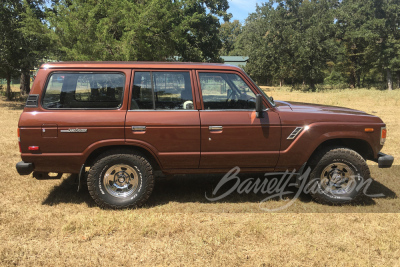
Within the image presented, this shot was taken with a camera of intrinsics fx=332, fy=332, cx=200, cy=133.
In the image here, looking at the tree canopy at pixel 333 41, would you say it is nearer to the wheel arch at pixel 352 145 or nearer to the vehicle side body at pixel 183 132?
the wheel arch at pixel 352 145

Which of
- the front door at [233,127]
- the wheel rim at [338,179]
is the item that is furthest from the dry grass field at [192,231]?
the front door at [233,127]

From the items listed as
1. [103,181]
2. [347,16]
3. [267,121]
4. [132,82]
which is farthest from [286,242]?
[347,16]

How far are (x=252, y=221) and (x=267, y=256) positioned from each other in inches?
31.2

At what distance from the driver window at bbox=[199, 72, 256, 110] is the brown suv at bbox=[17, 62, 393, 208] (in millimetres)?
14

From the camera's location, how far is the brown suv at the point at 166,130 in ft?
13.8

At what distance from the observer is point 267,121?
4.41 metres

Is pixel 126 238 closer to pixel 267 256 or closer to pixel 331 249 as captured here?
pixel 267 256

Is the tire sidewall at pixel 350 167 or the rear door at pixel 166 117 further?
the tire sidewall at pixel 350 167

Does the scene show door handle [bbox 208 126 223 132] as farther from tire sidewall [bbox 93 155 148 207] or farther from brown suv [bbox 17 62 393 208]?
tire sidewall [bbox 93 155 148 207]

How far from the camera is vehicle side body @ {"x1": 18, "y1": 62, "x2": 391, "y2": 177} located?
13.8 feet

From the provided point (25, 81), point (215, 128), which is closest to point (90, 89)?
point (215, 128)

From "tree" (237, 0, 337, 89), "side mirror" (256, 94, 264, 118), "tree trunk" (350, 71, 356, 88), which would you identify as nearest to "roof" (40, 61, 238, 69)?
"side mirror" (256, 94, 264, 118)

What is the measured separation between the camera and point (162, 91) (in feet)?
14.5

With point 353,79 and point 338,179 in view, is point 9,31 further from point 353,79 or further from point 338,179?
point 353,79
